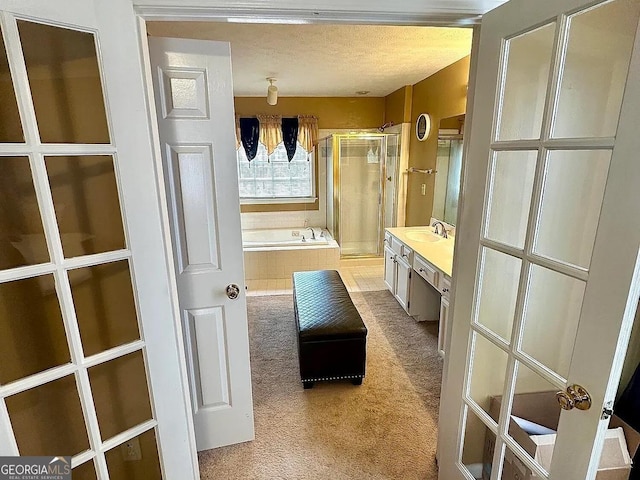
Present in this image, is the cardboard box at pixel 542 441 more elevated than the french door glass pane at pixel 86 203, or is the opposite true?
the french door glass pane at pixel 86 203

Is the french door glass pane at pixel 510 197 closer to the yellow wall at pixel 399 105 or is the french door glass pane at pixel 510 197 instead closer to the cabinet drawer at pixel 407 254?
the cabinet drawer at pixel 407 254

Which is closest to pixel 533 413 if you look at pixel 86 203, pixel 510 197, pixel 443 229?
pixel 510 197

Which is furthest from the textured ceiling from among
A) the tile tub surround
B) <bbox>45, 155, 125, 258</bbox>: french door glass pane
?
the tile tub surround

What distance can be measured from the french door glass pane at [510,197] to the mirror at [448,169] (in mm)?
1895

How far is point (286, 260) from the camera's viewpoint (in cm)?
440

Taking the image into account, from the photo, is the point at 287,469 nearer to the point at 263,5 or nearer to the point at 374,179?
the point at 263,5

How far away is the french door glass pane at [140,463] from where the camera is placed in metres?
1.25

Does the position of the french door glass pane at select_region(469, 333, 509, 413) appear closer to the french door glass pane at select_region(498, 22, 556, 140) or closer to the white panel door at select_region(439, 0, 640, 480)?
the white panel door at select_region(439, 0, 640, 480)

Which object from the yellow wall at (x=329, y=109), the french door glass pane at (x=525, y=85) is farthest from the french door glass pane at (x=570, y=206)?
the yellow wall at (x=329, y=109)

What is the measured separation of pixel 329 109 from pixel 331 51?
2.33m

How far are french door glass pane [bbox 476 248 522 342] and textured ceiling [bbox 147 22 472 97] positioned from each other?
1353 millimetres

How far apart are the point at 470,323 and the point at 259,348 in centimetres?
199

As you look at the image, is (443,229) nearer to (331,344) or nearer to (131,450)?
(331,344)

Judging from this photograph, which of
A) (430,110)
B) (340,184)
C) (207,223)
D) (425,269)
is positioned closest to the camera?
(207,223)
